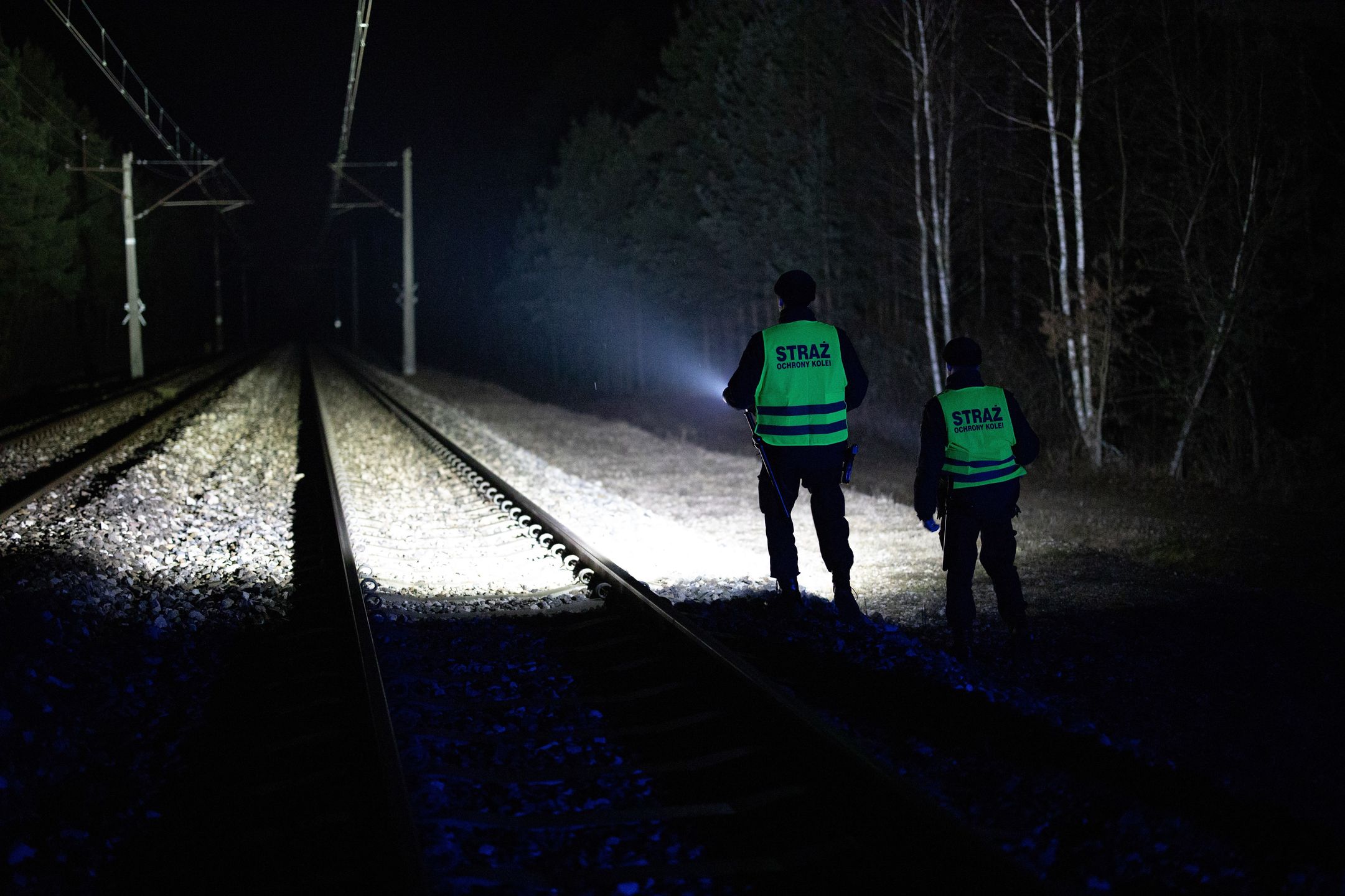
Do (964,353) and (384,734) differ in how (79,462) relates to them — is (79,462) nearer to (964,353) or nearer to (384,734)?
(384,734)

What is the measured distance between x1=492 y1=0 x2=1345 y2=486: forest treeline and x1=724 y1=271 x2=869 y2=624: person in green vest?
1031 centimetres

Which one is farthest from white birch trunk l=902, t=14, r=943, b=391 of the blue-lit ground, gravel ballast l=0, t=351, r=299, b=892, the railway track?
the railway track

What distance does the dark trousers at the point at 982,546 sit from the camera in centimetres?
663

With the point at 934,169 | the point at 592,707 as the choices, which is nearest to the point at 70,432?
the point at 934,169

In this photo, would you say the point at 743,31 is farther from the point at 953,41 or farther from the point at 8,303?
the point at 8,303

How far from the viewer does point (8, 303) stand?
127 feet

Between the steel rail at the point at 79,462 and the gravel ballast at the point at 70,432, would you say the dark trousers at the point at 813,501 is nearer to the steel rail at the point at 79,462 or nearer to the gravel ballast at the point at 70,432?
the steel rail at the point at 79,462

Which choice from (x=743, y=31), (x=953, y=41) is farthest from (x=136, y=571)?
(x=743, y=31)

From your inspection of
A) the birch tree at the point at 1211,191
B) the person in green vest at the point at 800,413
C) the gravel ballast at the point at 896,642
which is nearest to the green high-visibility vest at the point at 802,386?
the person in green vest at the point at 800,413

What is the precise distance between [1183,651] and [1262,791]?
7.37 ft

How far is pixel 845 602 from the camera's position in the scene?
7.04 m

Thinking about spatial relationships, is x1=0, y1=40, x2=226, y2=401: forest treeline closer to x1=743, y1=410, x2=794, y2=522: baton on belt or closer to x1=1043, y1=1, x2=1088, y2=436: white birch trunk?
x1=1043, y1=1, x2=1088, y2=436: white birch trunk

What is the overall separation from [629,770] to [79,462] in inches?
552

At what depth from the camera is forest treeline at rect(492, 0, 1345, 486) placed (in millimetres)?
16031
